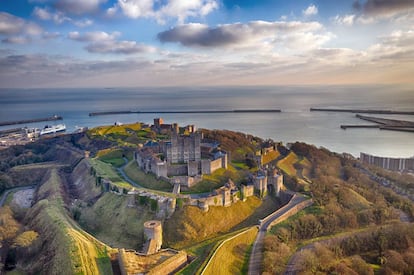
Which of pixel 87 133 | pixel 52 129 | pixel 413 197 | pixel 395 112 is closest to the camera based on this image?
pixel 413 197

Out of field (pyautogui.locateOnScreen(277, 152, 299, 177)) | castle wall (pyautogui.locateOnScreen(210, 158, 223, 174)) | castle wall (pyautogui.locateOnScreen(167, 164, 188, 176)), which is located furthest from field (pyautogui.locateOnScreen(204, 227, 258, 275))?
field (pyautogui.locateOnScreen(277, 152, 299, 177))

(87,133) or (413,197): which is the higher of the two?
(87,133)

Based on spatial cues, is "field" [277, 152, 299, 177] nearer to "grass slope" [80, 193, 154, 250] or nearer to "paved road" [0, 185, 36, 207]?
"grass slope" [80, 193, 154, 250]

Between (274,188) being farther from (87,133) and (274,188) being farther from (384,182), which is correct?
(87,133)

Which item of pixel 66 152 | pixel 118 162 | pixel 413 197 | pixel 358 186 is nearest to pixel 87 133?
pixel 66 152

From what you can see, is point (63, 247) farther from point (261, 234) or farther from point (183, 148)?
point (183, 148)

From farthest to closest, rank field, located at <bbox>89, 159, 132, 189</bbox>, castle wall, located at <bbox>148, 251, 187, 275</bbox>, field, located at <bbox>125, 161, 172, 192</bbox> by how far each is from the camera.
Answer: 1. field, located at <bbox>89, 159, 132, 189</bbox>
2. field, located at <bbox>125, 161, 172, 192</bbox>
3. castle wall, located at <bbox>148, 251, 187, 275</bbox>
